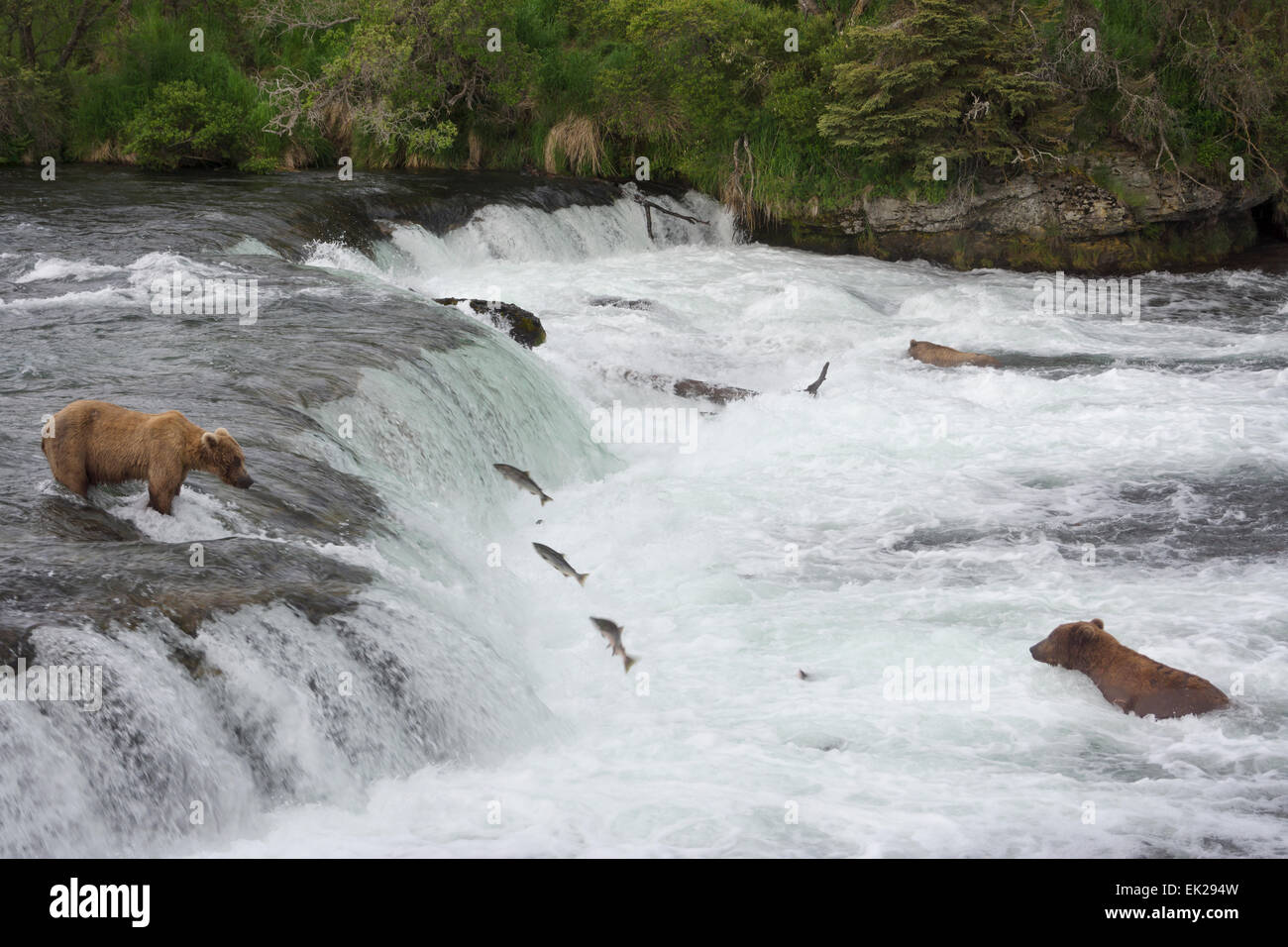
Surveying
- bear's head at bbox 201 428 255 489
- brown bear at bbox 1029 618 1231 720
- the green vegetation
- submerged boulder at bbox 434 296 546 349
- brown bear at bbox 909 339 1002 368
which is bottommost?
brown bear at bbox 1029 618 1231 720

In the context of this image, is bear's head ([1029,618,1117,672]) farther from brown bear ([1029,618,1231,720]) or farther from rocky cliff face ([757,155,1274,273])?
rocky cliff face ([757,155,1274,273])

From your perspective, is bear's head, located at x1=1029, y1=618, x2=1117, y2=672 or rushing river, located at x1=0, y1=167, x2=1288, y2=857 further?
bear's head, located at x1=1029, y1=618, x2=1117, y2=672

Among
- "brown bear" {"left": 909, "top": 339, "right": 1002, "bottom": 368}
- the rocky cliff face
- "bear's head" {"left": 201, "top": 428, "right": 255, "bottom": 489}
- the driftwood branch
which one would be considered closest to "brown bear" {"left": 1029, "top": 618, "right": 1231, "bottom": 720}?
"bear's head" {"left": 201, "top": 428, "right": 255, "bottom": 489}

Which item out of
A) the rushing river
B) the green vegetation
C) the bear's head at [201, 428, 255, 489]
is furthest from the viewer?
the green vegetation

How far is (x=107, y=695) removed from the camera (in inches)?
163

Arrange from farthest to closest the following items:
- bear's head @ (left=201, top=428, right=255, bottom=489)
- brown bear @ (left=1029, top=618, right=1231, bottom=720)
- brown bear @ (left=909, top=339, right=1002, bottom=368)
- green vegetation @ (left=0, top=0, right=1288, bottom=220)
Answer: green vegetation @ (left=0, top=0, right=1288, bottom=220) < brown bear @ (left=909, top=339, right=1002, bottom=368) < brown bear @ (left=1029, top=618, right=1231, bottom=720) < bear's head @ (left=201, top=428, right=255, bottom=489)

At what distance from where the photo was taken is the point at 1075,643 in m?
5.57

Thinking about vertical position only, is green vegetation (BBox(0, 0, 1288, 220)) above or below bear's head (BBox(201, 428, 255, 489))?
above

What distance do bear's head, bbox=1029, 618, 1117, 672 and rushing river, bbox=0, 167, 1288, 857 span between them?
0.10m

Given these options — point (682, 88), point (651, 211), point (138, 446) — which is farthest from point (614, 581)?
point (682, 88)

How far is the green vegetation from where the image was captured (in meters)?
16.5

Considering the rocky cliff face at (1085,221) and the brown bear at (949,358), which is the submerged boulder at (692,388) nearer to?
the brown bear at (949,358)
